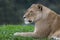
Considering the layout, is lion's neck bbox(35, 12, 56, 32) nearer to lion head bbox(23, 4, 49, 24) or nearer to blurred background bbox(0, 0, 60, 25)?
lion head bbox(23, 4, 49, 24)

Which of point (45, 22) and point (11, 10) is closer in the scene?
point (45, 22)

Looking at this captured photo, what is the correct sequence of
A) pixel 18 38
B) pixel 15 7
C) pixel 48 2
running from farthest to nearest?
pixel 15 7, pixel 48 2, pixel 18 38

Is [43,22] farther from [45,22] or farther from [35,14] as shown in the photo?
[35,14]

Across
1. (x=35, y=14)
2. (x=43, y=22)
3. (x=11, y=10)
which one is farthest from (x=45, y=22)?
(x=11, y=10)

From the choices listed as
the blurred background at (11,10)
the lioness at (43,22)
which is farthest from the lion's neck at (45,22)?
the blurred background at (11,10)

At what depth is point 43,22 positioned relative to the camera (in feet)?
19.9

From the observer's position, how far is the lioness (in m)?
6.02

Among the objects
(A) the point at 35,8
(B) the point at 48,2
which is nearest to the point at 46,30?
(A) the point at 35,8

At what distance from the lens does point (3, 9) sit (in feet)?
65.4

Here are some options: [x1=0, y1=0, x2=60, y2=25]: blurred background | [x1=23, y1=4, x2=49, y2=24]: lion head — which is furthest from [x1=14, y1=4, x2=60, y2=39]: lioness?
[x1=0, y1=0, x2=60, y2=25]: blurred background

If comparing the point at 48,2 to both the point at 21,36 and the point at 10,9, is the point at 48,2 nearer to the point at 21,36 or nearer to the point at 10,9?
the point at 10,9

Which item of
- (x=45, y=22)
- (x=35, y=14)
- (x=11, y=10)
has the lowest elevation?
(x=45, y=22)

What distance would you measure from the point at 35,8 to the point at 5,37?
812 millimetres

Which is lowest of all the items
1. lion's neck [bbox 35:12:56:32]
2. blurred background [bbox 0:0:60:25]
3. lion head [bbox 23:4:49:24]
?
lion's neck [bbox 35:12:56:32]
